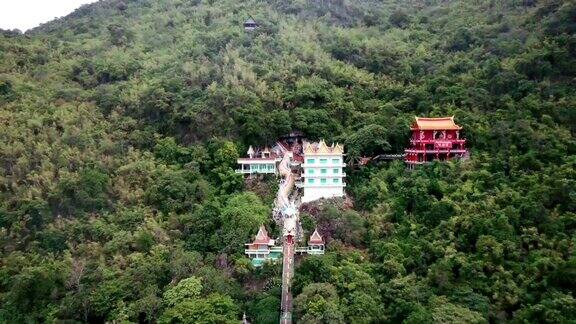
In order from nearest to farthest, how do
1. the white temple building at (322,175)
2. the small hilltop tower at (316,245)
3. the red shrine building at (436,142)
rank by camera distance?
the small hilltop tower at (316,245)
the white temple building at (322,175)
the red shrine building at (436,142)

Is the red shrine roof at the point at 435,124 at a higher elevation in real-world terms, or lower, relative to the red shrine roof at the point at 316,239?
higher

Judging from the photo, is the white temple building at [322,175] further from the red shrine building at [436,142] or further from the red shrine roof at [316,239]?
the red shrine building at [436,142]

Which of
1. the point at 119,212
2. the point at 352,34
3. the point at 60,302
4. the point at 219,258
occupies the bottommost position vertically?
the point at 60,302

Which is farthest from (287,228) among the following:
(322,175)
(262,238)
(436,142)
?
(436,142)

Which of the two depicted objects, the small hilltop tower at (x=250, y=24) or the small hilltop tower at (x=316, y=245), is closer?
the small hilltop tower at (x=316, y=245)

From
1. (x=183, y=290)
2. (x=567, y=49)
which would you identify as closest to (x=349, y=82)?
(x=567, y=49)

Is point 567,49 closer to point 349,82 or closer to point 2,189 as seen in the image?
point 349,82

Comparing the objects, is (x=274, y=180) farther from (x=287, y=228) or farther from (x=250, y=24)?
(x=250, y=24)

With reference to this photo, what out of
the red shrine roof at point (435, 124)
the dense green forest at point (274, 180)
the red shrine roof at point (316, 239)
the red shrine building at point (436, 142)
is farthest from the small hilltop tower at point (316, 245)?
the red shrine roof at point (435, 124)
